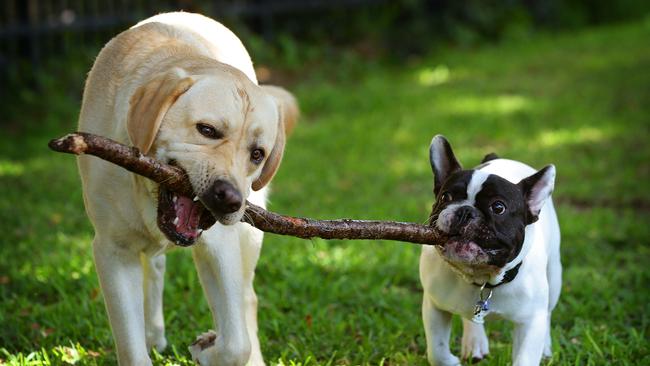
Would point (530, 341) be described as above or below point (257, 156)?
below

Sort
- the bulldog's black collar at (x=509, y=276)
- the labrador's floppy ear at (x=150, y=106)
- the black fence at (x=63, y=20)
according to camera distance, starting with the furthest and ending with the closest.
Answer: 1. the black fence at (x=63, y=20)
2. the bulldog's black collar at (x=509, y=276)
3. the labrador's floppy ear at (x=150, y=106)

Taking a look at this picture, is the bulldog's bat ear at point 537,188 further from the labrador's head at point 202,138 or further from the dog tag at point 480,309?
the labrador's head at point 202,138

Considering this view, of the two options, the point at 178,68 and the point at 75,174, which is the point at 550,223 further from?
the point at 75,174

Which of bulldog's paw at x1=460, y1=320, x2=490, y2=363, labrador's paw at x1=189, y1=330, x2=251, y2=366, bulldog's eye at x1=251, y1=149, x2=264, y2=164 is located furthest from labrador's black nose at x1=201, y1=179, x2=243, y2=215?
bulldog's paw at x1=460, y1=320, x2=490, y2=363

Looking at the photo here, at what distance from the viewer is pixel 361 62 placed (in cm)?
1537

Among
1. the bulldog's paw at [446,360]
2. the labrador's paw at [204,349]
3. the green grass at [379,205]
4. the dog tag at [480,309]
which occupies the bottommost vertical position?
the green grass at [379,205]

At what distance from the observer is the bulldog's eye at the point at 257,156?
411cm

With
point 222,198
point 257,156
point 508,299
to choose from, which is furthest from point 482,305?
point 222,198

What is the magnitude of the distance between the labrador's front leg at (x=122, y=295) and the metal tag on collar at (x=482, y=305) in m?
1.50

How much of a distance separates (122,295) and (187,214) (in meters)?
0.63

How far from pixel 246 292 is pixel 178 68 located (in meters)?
1.41

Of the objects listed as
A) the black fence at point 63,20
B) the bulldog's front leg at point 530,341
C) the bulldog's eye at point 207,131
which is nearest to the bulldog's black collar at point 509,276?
the bulldog's front leg at point 530,341

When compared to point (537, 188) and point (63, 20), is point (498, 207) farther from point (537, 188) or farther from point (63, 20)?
point (63, 20)

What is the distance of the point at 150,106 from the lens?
12.9ft
